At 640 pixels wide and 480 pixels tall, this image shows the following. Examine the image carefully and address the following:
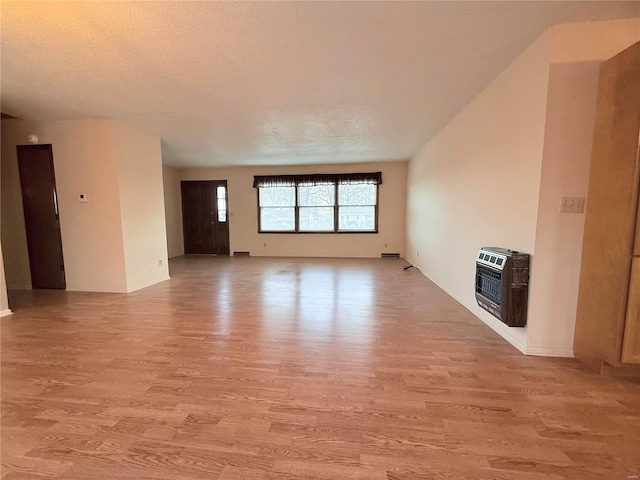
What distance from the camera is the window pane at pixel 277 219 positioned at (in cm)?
719

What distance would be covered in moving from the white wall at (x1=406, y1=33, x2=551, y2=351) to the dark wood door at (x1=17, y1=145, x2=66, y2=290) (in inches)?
222

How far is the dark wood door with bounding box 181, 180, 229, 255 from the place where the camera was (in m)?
7.37

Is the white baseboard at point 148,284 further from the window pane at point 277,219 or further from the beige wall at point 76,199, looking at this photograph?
the window pane at point 277,219

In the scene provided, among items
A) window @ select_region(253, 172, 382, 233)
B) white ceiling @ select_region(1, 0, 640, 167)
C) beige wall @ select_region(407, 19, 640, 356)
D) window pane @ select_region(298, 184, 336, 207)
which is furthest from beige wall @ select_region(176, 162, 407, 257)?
beige wall @ select_region(407, 19, 640, 356)

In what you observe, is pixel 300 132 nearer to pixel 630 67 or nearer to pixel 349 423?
pixel 630 67

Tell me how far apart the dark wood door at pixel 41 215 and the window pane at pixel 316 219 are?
4704 millimetres

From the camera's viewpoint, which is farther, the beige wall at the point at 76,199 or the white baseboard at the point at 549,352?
the beige wall at the point at 76,199

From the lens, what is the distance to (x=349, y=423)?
142 centimetres

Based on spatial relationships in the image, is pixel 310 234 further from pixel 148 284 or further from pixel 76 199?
pixel 76 199

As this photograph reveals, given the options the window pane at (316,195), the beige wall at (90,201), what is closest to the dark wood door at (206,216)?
the window pane at (316,195)

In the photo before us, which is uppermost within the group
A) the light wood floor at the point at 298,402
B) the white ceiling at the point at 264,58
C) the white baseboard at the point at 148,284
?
the white ceiling at the point at 264,58

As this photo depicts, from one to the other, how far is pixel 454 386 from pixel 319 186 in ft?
19.0

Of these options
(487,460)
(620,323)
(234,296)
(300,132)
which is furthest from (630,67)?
(234,296)

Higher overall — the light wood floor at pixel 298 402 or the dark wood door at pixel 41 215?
the dark wood door at pixel 41 215
